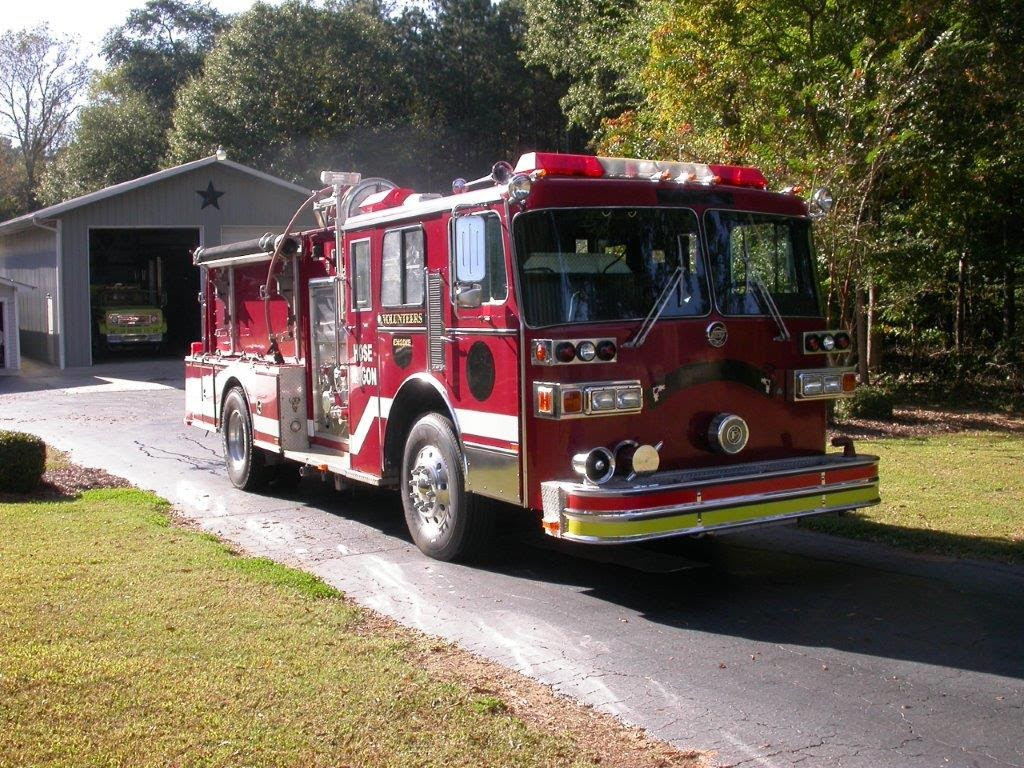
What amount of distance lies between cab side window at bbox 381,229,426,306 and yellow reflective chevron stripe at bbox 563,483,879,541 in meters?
2.46

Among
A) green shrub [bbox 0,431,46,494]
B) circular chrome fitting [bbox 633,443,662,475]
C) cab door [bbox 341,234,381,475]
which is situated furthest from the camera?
green shrub [bbox 0,431,46,494]

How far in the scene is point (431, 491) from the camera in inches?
311

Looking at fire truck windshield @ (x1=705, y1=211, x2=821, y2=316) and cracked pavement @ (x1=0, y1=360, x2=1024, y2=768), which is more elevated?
fire truck windshield @ (x1=705, y1=211, x2=821, y2=316)

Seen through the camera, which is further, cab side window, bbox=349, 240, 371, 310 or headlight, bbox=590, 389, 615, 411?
cab side window, bbox=349, 240, 371, 310

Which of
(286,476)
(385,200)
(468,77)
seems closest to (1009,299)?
(286,476)

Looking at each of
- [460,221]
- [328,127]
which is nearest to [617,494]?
[460,221]

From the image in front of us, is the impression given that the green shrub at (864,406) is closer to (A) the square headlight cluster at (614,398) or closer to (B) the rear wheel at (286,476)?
(B) the rear wheel at (286,476)

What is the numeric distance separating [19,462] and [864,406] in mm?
10665

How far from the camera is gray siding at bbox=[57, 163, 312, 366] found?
28203 millimetres

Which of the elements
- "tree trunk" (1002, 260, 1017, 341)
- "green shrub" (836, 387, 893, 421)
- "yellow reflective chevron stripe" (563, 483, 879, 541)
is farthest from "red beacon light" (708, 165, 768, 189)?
"tree trunk" (1002, 260, 1017, 341)

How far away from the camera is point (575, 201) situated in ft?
22.5

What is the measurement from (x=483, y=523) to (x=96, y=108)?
44614 millimetres

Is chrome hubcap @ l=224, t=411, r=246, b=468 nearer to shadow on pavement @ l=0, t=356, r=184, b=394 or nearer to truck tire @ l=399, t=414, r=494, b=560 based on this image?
truck tire @ l=399, t=414, r=494, b=560

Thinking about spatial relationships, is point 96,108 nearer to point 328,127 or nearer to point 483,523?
point 328,127
